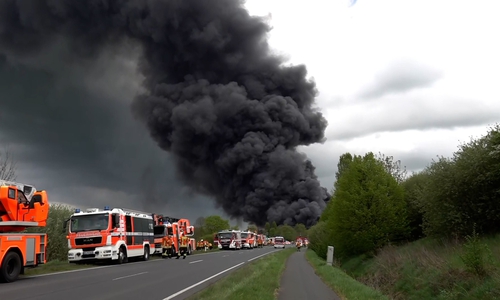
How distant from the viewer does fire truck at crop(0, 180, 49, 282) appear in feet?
53.1

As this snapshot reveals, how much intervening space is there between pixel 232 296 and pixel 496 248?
10.6 meters

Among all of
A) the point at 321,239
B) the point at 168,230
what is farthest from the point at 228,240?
the point at 168,230

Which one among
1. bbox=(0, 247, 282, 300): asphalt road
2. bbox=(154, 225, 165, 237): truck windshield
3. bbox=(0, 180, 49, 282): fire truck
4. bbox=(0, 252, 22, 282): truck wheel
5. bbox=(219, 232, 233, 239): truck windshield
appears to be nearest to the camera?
bbox=(0, 247, 282, 300): asphalt road

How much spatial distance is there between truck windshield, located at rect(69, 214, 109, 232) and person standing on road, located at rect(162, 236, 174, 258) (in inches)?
372

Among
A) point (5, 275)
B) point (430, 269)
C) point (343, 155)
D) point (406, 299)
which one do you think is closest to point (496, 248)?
point (430, 269)

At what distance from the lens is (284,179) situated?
8344 cm

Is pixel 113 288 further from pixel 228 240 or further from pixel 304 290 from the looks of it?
pixel 228 240

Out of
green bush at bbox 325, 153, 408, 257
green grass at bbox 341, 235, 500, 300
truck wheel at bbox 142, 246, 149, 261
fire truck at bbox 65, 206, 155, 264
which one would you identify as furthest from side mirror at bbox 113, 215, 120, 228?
green bush at bbox 325, 153, 408, 257

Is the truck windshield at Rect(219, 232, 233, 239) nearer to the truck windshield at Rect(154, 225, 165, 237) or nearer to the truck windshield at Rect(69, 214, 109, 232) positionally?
the truck windshield at Rect(154, 225, 165, 237)

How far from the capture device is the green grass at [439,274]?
13234mm

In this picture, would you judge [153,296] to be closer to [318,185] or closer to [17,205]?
[17,205]

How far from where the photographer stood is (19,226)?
17.5 metres

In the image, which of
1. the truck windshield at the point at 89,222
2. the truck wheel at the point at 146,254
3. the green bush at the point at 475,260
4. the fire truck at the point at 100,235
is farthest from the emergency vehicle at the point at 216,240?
the green bush at the point at 475,260

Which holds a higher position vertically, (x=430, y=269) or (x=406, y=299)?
(x=430, y=269)
